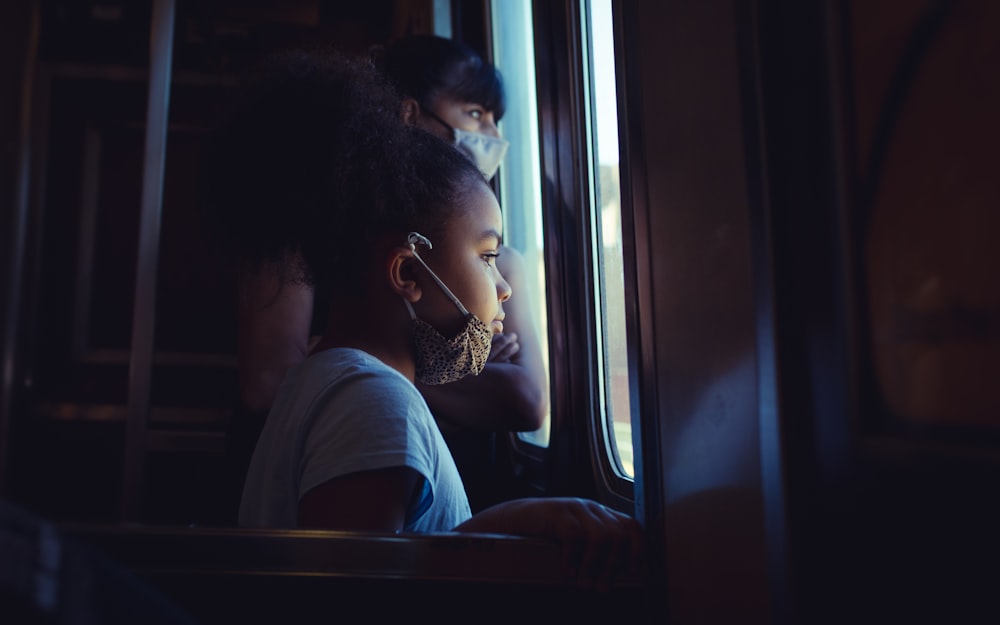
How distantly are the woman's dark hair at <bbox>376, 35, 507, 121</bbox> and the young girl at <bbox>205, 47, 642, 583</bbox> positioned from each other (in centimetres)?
50

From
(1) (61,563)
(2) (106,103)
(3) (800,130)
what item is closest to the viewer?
(1) (61,563)

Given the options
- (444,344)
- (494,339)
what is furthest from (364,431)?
(494,339)

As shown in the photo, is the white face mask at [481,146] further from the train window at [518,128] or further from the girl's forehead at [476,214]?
the girl's forehead at [476,214]

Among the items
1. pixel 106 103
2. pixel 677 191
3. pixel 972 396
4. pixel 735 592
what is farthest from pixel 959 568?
pixel 106 103

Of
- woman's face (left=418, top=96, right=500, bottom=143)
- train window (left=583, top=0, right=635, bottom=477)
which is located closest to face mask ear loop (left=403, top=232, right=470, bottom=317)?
train window (left=583, top=0, right=635, bottom=477)

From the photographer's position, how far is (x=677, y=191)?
26.1 inches

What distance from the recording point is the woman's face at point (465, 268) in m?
1.29

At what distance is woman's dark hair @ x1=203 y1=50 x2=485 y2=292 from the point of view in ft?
4.05

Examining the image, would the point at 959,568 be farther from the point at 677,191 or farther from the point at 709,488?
the point at 677,191

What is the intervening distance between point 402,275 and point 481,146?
2.49ft

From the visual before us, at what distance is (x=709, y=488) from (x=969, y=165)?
1.03 feet

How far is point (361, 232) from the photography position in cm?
128

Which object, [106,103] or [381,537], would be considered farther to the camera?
[106,103]

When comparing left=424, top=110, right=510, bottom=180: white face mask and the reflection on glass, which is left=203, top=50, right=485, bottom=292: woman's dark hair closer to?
the reflection on glass
